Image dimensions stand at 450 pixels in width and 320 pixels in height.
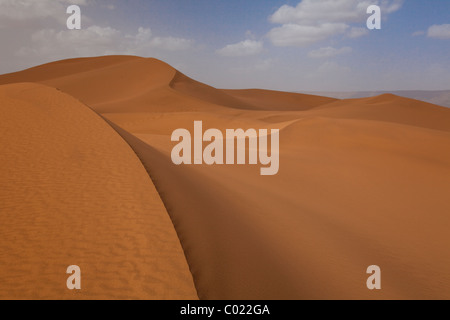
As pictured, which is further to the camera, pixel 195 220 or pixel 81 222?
pixel 195 220

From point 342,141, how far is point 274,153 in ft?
11.7

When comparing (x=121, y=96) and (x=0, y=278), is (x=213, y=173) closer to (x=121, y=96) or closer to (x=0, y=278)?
(x=0, y=278)

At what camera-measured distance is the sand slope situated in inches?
99.8

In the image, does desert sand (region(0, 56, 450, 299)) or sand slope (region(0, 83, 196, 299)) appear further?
desert sand (region(0, 56, 450, 299))

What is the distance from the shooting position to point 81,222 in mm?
3182

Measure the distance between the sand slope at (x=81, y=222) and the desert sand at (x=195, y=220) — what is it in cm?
1

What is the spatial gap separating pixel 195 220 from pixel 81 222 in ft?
4.17

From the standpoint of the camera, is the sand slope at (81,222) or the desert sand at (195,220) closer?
the sand slope at (81,222)

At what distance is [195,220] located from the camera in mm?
3740

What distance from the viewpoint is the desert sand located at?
9.05 ft

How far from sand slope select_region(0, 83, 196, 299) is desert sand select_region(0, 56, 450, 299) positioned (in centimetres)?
1

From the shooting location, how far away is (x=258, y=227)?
174 inches

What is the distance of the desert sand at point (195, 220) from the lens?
2758 mm
